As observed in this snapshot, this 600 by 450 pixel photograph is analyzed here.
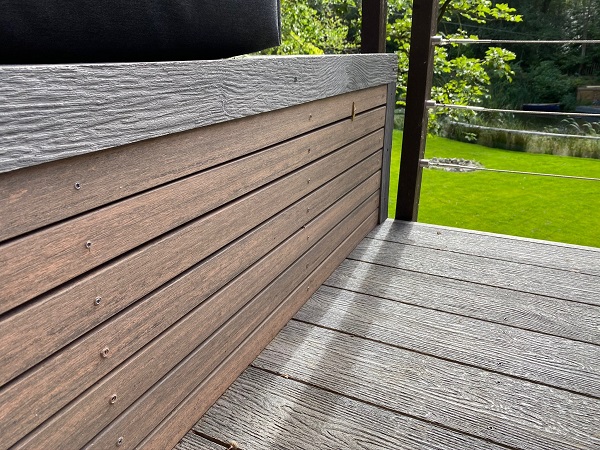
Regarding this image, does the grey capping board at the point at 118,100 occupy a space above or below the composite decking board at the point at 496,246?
above

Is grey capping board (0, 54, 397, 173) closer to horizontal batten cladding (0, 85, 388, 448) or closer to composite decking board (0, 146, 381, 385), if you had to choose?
horizontal batten cladding (0, 85, 388, 448)

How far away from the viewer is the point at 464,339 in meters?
1.49

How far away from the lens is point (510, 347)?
1448mm

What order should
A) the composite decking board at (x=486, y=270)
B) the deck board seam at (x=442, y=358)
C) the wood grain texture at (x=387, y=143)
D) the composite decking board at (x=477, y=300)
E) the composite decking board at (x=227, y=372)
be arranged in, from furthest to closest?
the wood grain texture at (x=387, y=143), the composite decking board at (x=486, y=270), the composite decking board at (x=477, y=300), the deck board seam at (x=442, y=358), the composite decking board at (x=227, y=372)

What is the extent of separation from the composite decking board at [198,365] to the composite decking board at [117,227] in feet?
1.01

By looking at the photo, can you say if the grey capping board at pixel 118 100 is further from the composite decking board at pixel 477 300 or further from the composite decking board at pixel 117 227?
the composite decking board at pixel 477 300

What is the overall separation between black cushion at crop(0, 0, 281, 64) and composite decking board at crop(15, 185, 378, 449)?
521mm

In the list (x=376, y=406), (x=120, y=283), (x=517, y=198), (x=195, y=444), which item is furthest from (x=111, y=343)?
(x=517, y=198)

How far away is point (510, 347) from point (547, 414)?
0.28 meters

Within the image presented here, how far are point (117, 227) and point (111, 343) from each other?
0.20 meters

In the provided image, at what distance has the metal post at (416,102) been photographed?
2.15 meters

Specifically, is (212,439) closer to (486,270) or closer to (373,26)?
(486,270)

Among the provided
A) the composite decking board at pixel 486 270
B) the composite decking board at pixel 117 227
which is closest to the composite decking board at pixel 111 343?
the composite decking board at pixel 117 227

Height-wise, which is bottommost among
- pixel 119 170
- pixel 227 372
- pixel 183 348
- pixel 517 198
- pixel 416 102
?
pixel 517 198
